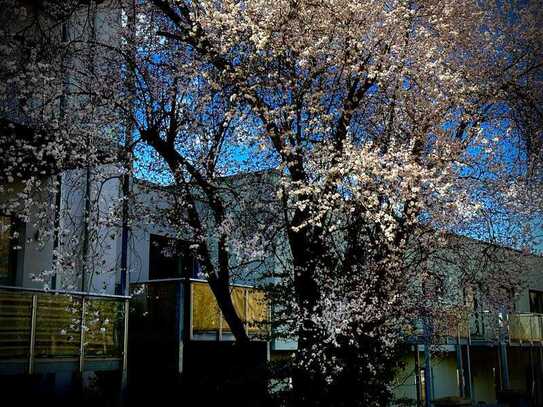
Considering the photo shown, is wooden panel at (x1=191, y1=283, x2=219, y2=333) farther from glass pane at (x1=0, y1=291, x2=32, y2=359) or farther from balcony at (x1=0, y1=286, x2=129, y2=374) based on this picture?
glass pane at (x1=0, y1=291, x2=32, y2=359)

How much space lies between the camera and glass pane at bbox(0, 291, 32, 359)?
9531mm

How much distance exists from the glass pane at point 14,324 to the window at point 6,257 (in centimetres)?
261

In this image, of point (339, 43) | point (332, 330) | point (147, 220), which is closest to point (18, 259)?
point (147, 220)

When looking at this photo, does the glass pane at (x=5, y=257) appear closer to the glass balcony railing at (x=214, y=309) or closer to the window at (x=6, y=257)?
the window at (x=6, y=257)

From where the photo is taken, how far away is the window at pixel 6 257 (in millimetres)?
12273

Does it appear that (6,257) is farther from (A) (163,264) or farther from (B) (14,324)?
(A) (163,264)

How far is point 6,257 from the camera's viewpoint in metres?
12.4

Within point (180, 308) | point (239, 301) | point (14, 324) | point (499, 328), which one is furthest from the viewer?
point (499, 328)

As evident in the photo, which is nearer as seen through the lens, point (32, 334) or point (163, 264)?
point (32, 334)

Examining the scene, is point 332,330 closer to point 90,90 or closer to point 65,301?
point 65,301

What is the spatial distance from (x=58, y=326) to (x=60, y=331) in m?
0.08

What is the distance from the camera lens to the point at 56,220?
11.2m

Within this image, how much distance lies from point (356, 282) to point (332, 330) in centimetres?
106

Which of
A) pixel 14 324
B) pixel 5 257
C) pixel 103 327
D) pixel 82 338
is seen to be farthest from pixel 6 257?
pixel 14 324
